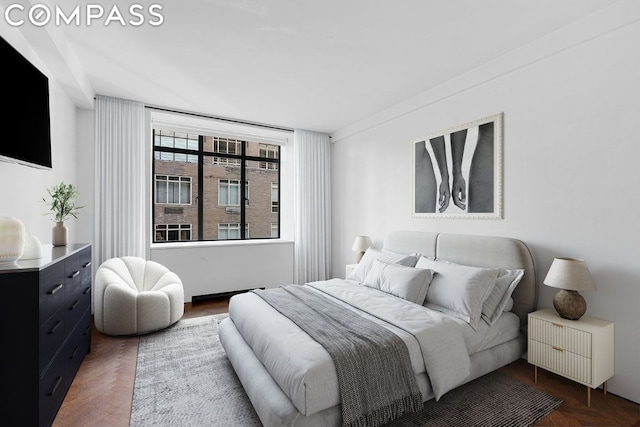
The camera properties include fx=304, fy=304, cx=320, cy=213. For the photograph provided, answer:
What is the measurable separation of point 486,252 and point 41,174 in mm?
4222

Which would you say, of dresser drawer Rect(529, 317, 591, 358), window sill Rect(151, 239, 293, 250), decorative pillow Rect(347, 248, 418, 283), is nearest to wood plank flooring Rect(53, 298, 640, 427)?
dresser drawer Rect(529, 317, 591, 358)

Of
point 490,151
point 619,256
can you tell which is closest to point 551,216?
point 619,256

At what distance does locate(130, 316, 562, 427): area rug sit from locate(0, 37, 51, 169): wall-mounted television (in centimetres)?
186

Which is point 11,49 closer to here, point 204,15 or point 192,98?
point 204,15

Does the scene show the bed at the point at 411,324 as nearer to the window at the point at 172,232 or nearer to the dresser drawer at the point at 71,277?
the dresser drawer at the point at 71,277

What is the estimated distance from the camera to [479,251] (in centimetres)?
298

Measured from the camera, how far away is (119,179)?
4035 mm

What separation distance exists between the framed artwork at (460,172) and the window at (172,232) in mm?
3602

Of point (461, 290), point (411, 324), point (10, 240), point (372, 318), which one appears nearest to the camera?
point (10, 240)

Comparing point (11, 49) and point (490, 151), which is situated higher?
point (11, 49)

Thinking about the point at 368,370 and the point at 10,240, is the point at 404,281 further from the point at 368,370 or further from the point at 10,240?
the point at 10,240

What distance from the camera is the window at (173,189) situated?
Answer: 16.1ft

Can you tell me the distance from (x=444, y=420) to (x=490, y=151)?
2414 millimetres

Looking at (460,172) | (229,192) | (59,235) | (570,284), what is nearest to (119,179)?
(59,235)
